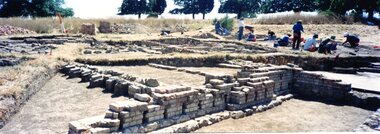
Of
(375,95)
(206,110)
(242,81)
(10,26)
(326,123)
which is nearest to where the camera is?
(206,110)

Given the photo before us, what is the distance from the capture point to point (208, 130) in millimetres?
6016

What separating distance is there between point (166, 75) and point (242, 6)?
5876 cm

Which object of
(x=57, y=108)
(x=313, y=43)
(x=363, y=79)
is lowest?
(x=57, y=108)

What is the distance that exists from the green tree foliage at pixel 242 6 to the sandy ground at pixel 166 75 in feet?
188

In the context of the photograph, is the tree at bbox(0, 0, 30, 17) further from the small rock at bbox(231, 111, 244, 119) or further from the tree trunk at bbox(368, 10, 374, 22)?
the small rock at bbox(231, 111, 244, 119)

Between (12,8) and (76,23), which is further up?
(12,8)

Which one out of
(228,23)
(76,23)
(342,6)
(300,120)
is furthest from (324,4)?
(300,120)

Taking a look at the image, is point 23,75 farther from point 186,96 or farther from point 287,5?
point 287,5

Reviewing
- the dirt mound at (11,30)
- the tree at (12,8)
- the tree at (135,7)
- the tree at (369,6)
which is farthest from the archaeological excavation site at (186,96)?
the tree at (135,7)

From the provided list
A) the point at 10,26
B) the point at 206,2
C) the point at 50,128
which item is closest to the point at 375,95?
the point at 50,128

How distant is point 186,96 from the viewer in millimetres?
5922

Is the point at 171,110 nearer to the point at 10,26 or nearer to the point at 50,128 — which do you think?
the point at 50,128

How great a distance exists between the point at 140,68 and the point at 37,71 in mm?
3085

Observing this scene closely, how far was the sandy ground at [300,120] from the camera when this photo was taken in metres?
6.40
